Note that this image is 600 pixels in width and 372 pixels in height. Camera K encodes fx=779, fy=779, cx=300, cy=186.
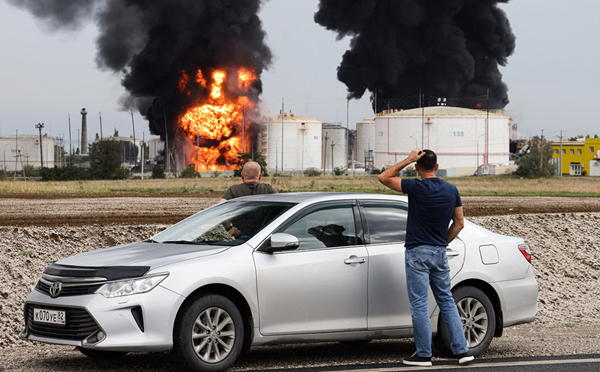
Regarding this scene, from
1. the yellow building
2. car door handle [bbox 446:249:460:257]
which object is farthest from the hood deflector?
the yellow building

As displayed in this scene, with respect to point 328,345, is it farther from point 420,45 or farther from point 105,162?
point 420,45

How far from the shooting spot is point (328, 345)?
866cm

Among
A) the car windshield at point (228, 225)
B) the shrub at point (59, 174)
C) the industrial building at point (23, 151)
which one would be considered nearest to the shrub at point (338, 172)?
the shrub at point (59, 174)

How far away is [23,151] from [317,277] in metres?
146

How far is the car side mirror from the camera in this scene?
265 inches

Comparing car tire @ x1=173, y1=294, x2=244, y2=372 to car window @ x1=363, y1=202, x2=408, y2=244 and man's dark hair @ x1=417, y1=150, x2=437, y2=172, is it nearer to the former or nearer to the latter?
car window @ x1=363, y1=202, x2=408, y2=244

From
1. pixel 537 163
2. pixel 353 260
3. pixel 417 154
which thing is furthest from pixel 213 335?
pixel 537 163

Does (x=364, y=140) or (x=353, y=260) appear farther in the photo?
(x=364, y=140)

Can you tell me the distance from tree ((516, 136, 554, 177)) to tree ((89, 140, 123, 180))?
166 ft

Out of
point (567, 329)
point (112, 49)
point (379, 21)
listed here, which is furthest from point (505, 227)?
point (379, 21)

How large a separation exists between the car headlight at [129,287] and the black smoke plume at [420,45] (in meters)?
119

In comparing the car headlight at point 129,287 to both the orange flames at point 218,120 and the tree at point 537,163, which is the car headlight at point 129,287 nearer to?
the tree at point 537,163

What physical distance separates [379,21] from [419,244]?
12233 cm

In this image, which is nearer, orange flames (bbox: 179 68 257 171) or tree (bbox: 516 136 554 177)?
tree (bbox: 516 136 554 177)
